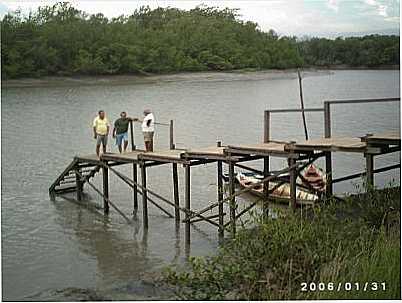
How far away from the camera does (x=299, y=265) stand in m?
5.45

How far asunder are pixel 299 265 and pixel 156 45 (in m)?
4.33

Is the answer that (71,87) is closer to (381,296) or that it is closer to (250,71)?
(250,71)

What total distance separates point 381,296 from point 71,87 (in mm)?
6099

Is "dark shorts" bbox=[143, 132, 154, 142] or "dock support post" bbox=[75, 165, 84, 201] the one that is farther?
"dock support post" bbox=[75, 165, 84, 201]

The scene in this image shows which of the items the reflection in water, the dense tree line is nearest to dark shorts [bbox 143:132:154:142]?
the reflection in water

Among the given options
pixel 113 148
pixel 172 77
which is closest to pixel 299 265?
pixel 172 77

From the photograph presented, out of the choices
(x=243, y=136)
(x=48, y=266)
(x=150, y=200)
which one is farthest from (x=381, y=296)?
(x=243, y=136)

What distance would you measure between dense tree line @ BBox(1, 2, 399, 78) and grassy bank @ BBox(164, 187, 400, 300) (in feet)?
4.74

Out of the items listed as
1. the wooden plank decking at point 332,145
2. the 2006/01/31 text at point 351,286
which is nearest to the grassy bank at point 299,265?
the 2006/01/31 text at point 351,286

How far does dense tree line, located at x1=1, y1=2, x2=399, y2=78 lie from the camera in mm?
7090

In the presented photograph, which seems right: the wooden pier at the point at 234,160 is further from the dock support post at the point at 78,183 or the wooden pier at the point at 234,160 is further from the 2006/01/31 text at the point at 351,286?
the 2006/01/31 text at the point at 351,286

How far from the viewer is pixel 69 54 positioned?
9.20 metres

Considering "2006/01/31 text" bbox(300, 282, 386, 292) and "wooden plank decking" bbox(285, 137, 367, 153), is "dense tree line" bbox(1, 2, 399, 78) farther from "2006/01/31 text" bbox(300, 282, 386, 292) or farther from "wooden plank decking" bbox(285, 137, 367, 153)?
"2006/01/31 text" bbox(300, 282, 386, 292)

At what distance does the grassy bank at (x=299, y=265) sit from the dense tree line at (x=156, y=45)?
4.74 feet
